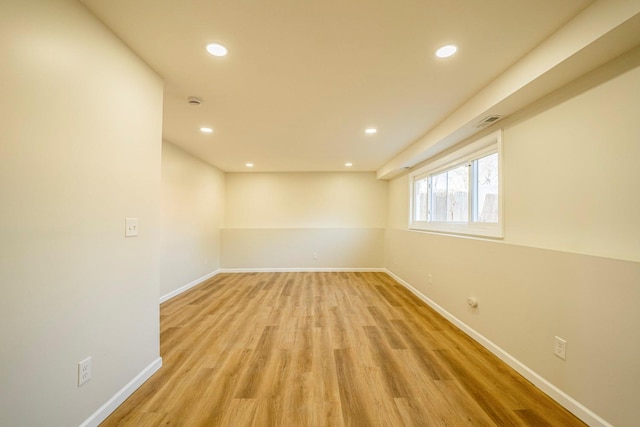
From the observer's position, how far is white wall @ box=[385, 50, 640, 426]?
1238 millimetres

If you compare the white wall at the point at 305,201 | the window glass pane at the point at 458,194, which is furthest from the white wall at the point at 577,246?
the white wall at the point at 305,201

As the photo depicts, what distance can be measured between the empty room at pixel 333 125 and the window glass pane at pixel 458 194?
18 cm

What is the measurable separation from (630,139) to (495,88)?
0.87m

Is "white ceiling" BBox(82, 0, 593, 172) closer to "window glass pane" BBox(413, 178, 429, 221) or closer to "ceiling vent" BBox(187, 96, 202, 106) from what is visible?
"ceiling vent" BBox(187, 96, 202, 106)

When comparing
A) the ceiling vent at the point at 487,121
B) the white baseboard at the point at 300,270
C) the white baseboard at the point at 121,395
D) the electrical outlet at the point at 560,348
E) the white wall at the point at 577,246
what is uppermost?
the ceiling vent at the point at 487,121

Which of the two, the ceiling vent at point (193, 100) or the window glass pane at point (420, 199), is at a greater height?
the ceiling vent at point (193, 100)

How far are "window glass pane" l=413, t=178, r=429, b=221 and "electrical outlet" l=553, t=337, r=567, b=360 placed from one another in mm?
2484

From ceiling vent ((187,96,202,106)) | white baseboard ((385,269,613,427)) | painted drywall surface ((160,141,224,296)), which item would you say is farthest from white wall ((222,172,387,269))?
ceiling vent ((187,96,202,106))

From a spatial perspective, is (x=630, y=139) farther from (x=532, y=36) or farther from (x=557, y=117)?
(x=532, y=36)

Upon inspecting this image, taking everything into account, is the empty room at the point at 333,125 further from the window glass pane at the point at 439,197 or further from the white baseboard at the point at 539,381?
the window glass pane at the point at 439,197

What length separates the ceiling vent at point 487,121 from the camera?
205 cm

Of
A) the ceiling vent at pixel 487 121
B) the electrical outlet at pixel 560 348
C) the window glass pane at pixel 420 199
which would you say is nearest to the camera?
the electrical outlet at pixel 560 348

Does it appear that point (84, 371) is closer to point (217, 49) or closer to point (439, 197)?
point (217, 49)

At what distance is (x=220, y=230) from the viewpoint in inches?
212
